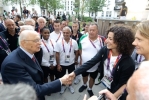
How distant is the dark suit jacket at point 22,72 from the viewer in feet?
5.65

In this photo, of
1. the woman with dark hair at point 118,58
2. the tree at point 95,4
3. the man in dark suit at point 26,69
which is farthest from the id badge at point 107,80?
the tree at point 95,4

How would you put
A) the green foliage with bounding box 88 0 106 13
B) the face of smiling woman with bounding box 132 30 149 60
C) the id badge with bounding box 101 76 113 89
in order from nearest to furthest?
the face of smiling woman with bounding box 132 30 149 60, the id badge with bounding box 101 76 113 89, the green foliage with bounding box 88 0 106 13

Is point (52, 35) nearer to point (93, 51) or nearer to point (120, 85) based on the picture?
Answer: point (93, 51)

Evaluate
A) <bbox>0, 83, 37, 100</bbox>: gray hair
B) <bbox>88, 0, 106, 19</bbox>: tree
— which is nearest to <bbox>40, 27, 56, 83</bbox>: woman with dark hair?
<bbox>0, 83, 37, 100</bbox>: gray hair

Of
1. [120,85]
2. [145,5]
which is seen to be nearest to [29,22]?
[120,85]

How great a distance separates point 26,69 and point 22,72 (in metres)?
0.10

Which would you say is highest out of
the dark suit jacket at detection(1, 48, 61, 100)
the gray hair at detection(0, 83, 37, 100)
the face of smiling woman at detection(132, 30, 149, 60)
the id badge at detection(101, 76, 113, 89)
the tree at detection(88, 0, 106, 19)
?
the tree at detection(88, 0, 106, 19)

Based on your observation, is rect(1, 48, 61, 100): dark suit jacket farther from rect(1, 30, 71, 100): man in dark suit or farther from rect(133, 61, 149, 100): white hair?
rect(133, 61, 149, 100): white hair

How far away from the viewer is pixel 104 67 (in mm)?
2400

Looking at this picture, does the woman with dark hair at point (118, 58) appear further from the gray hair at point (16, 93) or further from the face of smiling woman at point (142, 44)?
the gray hair at point (16, 93)

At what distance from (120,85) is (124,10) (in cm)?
757

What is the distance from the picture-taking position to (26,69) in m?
1.84

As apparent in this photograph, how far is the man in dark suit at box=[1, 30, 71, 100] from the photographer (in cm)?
172

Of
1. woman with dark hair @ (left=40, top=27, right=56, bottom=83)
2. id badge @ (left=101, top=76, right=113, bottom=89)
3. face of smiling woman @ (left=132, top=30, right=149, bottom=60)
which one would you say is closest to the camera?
face of smiling woman @ (left=132, top=30, right=149, bottom=60)
